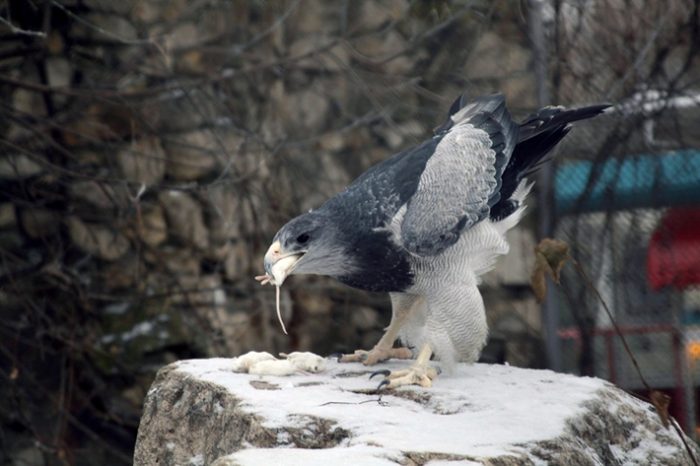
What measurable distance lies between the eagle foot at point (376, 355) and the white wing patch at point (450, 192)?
2.04ft

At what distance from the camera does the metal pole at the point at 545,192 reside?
554cm

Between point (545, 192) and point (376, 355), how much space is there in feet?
5.79

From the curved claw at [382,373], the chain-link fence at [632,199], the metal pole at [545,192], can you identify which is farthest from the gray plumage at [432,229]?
the chain-link fence at [632,199]

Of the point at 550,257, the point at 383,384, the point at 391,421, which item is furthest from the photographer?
the point at 383,384

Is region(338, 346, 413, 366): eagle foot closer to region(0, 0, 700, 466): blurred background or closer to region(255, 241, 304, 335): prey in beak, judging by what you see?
region(255, 241, 304, 335): prey in beak

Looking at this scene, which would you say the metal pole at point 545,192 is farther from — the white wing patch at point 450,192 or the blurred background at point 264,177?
the white wing patch at point 450,192

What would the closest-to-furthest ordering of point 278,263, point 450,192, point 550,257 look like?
point 550,257 < point 278,263 < point 450,192

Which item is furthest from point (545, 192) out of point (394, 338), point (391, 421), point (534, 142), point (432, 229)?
point (391, 421)

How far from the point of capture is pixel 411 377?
3.83 m

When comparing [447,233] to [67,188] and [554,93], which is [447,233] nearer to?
[554,93]

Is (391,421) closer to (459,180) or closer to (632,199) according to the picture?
(459,180)

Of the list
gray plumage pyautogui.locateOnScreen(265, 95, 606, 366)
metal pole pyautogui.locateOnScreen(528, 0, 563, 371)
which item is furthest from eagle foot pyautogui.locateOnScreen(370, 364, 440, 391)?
metal pole pyautogui.locateOnScreen(528, 0, 563, 371)

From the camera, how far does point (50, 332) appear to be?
5629 mm

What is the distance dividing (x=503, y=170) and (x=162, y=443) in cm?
169
